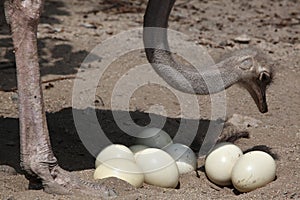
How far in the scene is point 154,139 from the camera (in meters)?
4.62

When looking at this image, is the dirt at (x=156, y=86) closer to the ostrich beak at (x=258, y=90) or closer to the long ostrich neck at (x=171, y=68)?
the ostrich beak at (x=258, y=90)

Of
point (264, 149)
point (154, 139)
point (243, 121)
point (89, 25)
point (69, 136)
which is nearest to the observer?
point (154, 139)

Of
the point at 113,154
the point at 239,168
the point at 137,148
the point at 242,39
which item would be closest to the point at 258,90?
the point at 239,168

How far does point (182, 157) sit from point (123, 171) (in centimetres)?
57

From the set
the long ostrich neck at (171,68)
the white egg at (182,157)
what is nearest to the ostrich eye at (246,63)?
the long ostrich neck at (171,68)

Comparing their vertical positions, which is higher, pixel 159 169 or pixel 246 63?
pixel 246 63

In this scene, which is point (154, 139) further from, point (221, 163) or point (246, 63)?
point (246, 63)

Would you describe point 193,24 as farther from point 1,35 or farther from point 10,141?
point 10,141

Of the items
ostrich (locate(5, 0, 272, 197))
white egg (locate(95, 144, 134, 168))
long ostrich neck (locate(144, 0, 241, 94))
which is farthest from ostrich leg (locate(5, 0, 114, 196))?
long ostrich neck (locate(144, 0, 241, 94))

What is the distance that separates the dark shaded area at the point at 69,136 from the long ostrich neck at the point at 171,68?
2.11 ft

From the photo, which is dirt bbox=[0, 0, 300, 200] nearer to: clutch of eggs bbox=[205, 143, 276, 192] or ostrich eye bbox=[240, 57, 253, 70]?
clutch of eggs bbox=[205, 143, 276, 192]

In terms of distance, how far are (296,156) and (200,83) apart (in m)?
0.82

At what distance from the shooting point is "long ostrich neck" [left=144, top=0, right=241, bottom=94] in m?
4.50

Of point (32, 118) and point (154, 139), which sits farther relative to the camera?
point (154, 139)
